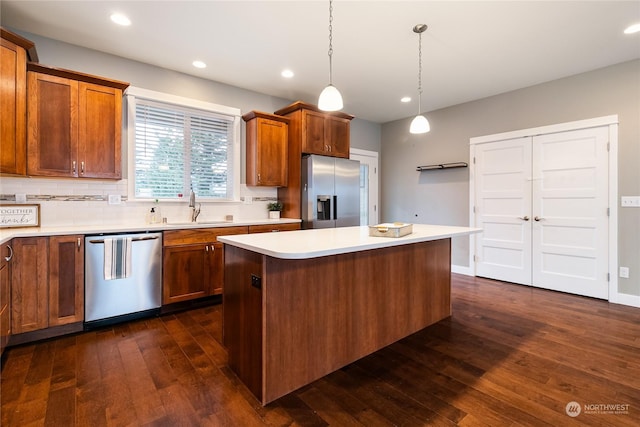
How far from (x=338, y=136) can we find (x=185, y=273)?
2877 mm

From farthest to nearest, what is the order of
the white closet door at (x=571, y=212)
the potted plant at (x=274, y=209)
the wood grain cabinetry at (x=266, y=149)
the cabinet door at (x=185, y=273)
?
1. the potted plant at (x=274, y=209)
2. the wood grain cabinetry at (x=266, y=149)
3. the white closet door at (x=571, y=212)
4. the cabinet door at (x=185, y=273)

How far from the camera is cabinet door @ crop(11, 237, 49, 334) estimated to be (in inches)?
92.2

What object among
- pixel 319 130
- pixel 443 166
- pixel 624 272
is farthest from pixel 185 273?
pixel 624 272

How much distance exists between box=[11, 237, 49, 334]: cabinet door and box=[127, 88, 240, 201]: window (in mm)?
1141

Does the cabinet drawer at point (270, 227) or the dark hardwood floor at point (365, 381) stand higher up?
the cabinet drawer at point (270, 227)

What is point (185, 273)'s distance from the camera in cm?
318

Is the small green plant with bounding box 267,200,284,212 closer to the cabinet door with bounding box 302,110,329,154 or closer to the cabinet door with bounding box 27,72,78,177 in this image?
the cabinet door with bounding box 302,110,329,154

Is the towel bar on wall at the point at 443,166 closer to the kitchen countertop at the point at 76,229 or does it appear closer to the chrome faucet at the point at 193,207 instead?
the kitchen countertop at the point at 76,229

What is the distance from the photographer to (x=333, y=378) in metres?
1.99

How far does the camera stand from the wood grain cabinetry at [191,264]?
308 cm

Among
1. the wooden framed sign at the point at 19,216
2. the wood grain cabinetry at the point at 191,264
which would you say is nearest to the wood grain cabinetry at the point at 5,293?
the wooden framed sign at the point at 19,216

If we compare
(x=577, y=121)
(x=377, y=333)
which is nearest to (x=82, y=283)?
(x=377, y=333)

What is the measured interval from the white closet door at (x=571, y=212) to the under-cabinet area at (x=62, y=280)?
4.15m

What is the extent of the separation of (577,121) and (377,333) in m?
3.75
